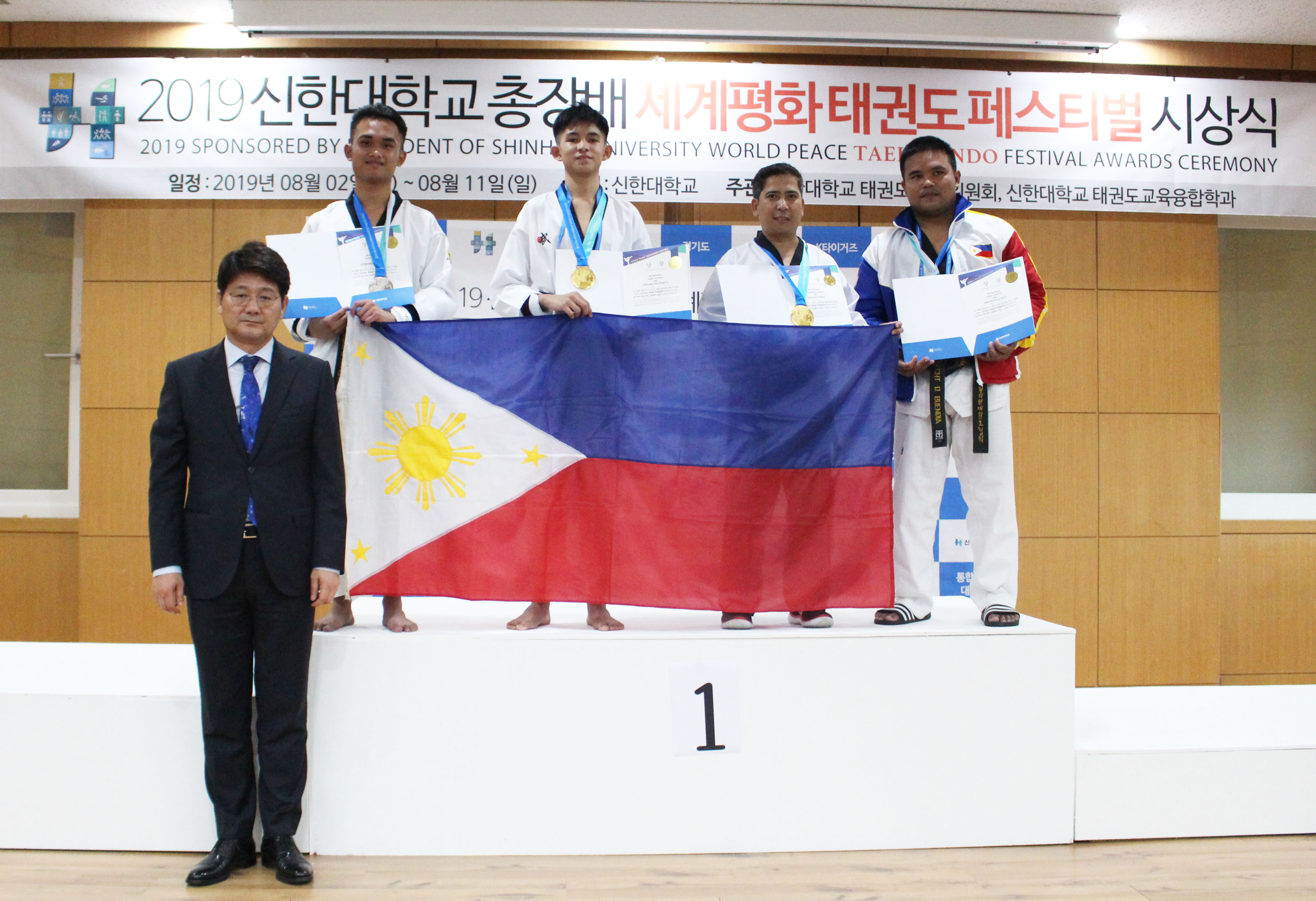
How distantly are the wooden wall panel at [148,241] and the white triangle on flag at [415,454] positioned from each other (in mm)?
2625

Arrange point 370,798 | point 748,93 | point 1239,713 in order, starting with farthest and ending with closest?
point 748,93, point 1239,713, point 370,798

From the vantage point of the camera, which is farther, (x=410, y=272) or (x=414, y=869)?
(x=410, y=272)

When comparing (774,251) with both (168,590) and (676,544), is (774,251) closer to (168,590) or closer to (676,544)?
(676,544)

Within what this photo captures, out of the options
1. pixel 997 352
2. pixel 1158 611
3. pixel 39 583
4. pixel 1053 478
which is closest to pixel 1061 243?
pixel 1053 478

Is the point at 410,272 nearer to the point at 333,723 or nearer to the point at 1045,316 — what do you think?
the point at 333,723

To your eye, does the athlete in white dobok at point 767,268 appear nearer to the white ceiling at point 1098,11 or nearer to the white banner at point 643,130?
the white banner at point 643,130

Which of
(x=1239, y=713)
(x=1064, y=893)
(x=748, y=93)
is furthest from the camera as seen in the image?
(x=748, y=93)

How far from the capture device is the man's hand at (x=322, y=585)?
2127mm

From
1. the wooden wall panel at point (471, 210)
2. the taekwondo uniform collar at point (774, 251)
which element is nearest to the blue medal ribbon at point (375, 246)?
the taekwondo uniform collar at point (774, 251)

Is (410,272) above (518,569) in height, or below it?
above

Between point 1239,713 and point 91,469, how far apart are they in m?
5.21

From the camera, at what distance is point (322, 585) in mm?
2127

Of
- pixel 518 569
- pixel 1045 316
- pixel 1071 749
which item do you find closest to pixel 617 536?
pixel 518 569

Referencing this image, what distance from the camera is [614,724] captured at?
2311 millimetres
